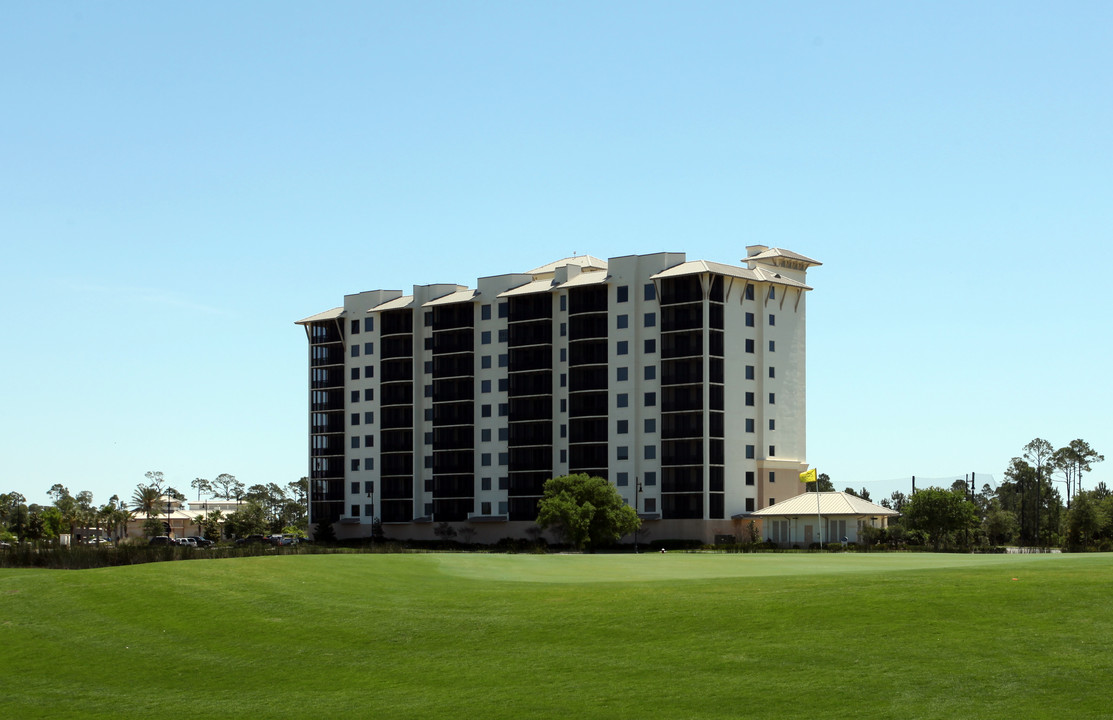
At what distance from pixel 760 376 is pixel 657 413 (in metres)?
11.4

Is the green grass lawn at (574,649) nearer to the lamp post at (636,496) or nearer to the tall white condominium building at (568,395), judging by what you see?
the lamp post at (636,496)

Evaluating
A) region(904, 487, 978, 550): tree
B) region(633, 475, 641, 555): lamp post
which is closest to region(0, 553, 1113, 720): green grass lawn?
region(633, 475, 641, 555): lamp post

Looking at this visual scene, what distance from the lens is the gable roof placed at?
118 meters

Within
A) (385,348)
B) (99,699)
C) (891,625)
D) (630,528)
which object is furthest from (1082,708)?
(385,348)

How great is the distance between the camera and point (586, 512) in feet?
372

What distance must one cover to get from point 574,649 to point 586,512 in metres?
85.1

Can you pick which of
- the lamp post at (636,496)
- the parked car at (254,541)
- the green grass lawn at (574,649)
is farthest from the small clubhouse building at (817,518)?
the green grass lawn at (574,649)

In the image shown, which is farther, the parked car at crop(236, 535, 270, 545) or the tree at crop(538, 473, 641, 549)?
the parked car at crop(236, 535, 270, 545)

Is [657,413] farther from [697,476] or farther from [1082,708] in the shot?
[1082,708]

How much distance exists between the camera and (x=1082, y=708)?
2173cm

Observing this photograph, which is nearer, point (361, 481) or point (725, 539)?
point (725, 539)

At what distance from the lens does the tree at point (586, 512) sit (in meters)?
113

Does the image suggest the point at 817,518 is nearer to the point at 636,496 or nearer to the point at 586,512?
the point at 636,496

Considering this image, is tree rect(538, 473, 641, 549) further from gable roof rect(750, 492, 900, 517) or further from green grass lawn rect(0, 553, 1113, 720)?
green grass lawn rect(0, 553, 1113, 720)
